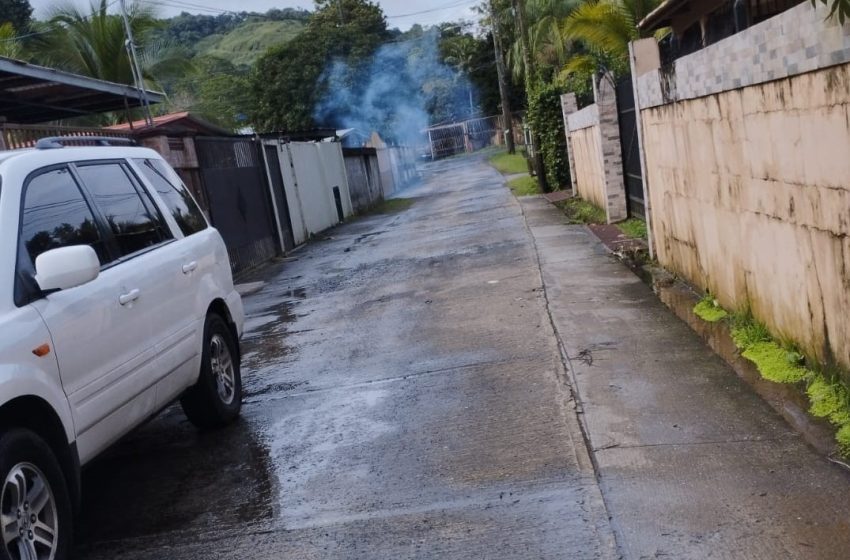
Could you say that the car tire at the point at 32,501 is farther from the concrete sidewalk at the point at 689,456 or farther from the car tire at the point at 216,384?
the concrete sidewalk at the point at 689,456

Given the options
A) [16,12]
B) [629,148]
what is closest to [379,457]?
[629,148]

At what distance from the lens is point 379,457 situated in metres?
5.43

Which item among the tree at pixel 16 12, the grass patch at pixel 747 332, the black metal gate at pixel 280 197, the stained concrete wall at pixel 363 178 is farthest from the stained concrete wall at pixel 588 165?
the tree at pixel 16 12

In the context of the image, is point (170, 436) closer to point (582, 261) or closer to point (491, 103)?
point (582, 261)

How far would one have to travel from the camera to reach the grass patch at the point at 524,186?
2628cm

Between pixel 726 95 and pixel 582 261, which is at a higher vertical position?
pixel 726 95

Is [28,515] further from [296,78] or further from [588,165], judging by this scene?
[296,78]

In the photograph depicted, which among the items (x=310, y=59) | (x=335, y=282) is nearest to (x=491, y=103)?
(x=310, y=59)

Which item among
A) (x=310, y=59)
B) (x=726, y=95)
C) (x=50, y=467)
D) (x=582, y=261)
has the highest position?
(x=310, y=59)

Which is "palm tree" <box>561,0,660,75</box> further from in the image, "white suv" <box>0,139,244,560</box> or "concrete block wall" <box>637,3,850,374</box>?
"white suv" <box>0,139,244,560</box>

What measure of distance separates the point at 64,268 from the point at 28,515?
1.08 m

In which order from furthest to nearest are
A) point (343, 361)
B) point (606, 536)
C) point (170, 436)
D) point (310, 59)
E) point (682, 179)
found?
1. point (310, 59)
2. point (682, 179)
3. point (343, 361)
4. point (170, 436)
5. point (606, 536)

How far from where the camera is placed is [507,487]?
4684 mm

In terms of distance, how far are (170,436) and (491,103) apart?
Result: 223 ft
